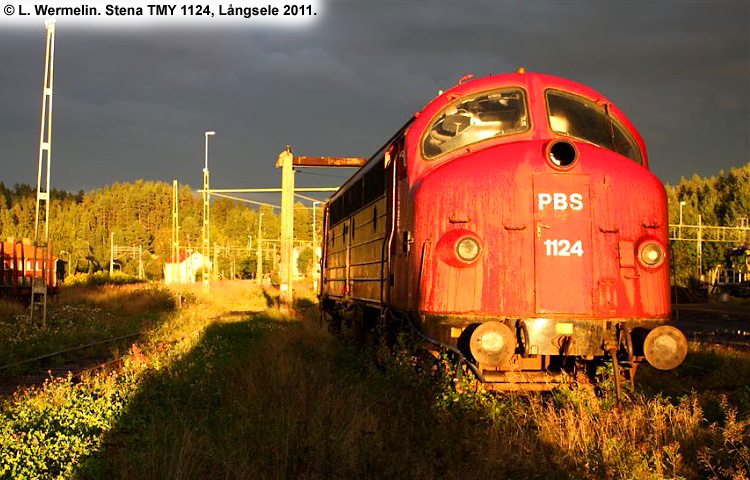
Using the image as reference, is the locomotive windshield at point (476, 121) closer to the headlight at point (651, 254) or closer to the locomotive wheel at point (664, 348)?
the headlight at point (651, 254)

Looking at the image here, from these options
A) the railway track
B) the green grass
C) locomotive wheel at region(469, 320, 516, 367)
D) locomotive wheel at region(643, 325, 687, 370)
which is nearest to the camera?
locomotive wheel at region(469, 320, 516, 367)

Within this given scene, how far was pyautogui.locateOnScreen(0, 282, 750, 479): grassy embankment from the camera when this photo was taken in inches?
201

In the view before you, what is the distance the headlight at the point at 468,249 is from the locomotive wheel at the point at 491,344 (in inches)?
25.4

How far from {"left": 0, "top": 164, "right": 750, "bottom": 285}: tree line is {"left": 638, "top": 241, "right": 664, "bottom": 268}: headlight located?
54.5 metres

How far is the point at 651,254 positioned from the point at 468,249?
1.73 m

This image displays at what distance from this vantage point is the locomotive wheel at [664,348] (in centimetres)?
645

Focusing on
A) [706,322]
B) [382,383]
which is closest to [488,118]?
[382,383]

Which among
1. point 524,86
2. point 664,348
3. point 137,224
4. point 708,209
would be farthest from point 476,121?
point 137,224

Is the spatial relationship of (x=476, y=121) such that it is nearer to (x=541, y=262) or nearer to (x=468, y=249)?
(x=468, y=249)

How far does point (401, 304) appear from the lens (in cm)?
771

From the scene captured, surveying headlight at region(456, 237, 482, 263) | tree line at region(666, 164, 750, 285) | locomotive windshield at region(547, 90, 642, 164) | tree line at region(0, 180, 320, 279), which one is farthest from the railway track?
tree line at region(0, 180, 320, 279)

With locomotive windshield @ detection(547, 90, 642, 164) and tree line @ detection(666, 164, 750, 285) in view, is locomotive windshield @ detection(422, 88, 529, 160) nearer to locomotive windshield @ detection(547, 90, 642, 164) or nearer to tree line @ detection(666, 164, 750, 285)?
locomotive windshield @ detection(547, 90, 642, 164)

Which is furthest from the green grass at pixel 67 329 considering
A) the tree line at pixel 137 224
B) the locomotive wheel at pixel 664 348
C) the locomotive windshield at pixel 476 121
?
the tree line at pixel 137 224

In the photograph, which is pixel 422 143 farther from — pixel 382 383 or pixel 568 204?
pixel 382 383
